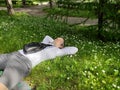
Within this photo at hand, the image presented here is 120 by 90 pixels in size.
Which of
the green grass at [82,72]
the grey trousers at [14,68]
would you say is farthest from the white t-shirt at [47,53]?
the grey trousers at [14,68]

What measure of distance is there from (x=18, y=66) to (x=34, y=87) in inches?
29.3

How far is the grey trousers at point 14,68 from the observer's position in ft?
21.8

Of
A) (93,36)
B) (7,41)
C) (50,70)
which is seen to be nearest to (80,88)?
(50,70)

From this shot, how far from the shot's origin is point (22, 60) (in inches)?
298

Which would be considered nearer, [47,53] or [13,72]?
[13,72]

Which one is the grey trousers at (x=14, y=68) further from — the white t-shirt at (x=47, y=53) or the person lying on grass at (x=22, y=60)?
the white t-shirt at (x=47, y=53)

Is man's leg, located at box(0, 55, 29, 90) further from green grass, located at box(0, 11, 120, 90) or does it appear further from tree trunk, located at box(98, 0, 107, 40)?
tree trunk, located at box(98, 0, 107, 40)

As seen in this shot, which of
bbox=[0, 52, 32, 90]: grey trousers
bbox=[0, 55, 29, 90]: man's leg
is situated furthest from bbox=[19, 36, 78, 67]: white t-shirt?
bbox=[0, 55, 29, 90]: man's leg

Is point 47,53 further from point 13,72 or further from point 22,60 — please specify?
point 13,72

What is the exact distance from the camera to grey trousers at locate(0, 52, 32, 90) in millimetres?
6648

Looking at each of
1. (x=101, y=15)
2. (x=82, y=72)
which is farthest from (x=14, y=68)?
(x=101, y=15)

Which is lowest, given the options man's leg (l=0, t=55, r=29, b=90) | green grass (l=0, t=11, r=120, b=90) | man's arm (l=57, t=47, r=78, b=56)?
green grass (l=0, t=11, r=120, b=90)

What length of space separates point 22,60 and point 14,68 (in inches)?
21.4

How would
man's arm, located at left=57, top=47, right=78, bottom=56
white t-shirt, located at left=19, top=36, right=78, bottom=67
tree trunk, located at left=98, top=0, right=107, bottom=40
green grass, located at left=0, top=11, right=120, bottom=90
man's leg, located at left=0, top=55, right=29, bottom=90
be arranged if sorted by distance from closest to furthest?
man's leg, located at left=0, top=55, right=29, bottom=90 → green grass, located at left=0, top=11, right=120, bottom=90 → white t-shirt, located at left=19, top=36, right=78, bottom=67 → man's arm, located at left=57, top=47, right=78, bottom=56 → tree trunk, located at left=98, top=0, right=107, bottom=40
